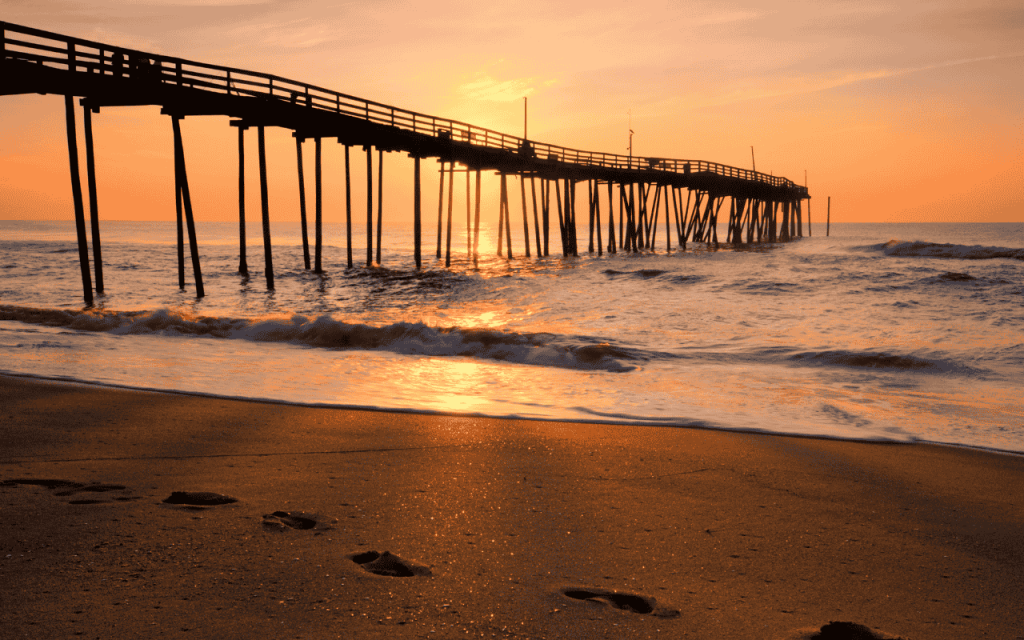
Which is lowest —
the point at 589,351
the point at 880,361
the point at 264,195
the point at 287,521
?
the point at 880,361

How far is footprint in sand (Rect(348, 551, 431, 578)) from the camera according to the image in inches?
102

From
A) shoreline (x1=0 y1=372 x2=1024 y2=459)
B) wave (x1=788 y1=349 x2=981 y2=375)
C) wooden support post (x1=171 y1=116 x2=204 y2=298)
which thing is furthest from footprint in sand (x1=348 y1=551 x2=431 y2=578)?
wooden support post (x1=171 y1=116 x2=204 y2=298)

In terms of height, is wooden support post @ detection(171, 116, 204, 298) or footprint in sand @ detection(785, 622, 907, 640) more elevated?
wooden support post @ detection(171, 116, 204, 298)

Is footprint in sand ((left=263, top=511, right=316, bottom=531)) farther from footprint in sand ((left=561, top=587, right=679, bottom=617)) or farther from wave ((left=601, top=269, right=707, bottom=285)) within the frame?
wave ((left=601, top=269, right=707, bottom=285))

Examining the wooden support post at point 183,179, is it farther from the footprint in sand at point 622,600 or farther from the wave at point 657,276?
the footprint in sand at point 622,600

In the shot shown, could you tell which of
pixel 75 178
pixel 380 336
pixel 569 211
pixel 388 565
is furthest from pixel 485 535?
pixel 569 211

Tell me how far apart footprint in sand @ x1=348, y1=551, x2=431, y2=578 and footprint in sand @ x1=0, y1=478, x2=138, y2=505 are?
129cm

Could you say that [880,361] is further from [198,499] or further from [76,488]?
[76,488]

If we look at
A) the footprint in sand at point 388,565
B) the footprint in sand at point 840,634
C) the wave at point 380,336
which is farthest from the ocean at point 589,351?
the footprint in sand at point 840,634

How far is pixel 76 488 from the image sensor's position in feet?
10.9

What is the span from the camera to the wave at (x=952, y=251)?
37875 mm

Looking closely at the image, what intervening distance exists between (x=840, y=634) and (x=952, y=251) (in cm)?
4485

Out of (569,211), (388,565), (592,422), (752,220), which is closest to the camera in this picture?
(388,565)

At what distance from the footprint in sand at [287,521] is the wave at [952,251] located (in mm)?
41844
